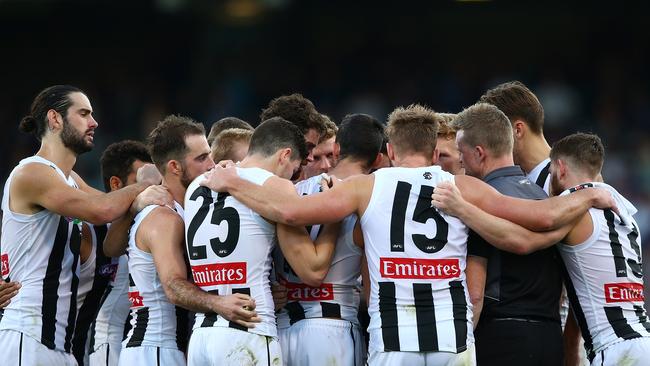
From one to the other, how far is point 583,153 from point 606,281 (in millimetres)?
869

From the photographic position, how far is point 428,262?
6.31m

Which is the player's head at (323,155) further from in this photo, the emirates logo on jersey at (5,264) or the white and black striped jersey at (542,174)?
the emirates logo on jersey at (5,264)

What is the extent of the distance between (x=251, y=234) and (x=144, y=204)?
912mm

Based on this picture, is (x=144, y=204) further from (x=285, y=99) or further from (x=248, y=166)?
(x=285, y=99)

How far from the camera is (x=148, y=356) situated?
6.84 metres

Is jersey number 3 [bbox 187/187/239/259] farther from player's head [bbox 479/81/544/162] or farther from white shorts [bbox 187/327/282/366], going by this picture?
player's head [bbox 479/81/544/162]

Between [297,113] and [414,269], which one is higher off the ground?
[297,113]

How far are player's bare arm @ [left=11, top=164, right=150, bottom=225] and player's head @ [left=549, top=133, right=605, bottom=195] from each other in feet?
9.53

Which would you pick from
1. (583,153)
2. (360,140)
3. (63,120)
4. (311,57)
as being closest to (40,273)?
(63,120)

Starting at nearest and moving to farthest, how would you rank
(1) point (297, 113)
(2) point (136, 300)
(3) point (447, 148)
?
1. (2) point (136, 300)
2. (1) point (297, 113)
3. (3) point (447, 148)

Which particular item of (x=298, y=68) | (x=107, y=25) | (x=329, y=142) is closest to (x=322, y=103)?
(x=298, y=68)

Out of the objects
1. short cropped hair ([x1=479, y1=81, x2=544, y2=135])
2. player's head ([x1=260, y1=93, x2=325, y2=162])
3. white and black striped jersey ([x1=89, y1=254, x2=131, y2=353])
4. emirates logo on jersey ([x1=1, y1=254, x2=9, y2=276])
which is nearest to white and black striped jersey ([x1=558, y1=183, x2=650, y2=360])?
short cropped hair ([x1=479, y1=81, x2=544, y2=135])

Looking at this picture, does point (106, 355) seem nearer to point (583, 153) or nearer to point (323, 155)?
point (323, 155)

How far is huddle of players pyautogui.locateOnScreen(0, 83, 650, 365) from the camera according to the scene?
6.34m
